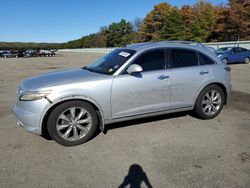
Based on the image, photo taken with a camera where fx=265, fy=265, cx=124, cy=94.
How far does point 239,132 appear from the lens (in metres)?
4.93

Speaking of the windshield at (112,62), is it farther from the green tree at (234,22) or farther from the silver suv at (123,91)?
the green tree at (234,22)

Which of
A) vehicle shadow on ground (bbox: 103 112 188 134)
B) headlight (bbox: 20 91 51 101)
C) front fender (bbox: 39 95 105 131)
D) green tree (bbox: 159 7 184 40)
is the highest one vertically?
green tree (bbox: 159 7 184 40)

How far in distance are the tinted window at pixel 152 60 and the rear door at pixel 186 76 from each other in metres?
0.24

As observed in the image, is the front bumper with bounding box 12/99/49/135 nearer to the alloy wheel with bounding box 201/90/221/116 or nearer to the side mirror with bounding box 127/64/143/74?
the side mirror with bounding box 127/64/143/74

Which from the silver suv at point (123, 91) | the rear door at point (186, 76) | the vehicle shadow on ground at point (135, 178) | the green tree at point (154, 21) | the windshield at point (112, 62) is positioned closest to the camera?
the vehicle shadow on ground at point (135, 178)

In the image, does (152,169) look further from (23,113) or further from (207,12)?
(207,12)

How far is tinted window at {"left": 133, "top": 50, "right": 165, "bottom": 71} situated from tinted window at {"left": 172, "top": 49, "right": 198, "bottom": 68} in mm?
276

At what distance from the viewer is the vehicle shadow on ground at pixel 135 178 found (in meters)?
3.21

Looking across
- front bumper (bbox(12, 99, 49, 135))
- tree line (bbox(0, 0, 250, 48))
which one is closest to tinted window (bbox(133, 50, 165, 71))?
front bumper (bbox(12, 99, 49, 135))

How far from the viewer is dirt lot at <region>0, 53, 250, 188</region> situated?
3.34 metres

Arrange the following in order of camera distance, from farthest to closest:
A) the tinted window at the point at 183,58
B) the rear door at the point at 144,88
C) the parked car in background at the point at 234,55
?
1. the parked car in background at the point at 234,55
2. the tinted window at the point at 183,58
3. the rear door at the point at 144,88

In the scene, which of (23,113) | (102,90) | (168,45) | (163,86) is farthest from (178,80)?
(23,113)

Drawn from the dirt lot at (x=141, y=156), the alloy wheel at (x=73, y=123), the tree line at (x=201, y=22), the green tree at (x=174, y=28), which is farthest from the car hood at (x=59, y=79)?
the green tree at (x=174, y=28)

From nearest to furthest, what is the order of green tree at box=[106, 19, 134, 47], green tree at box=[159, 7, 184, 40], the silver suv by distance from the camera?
the silver suv → green tree at box=[159, 7, 184, 40] → green tree at box=[106, 19, 134, 47]
